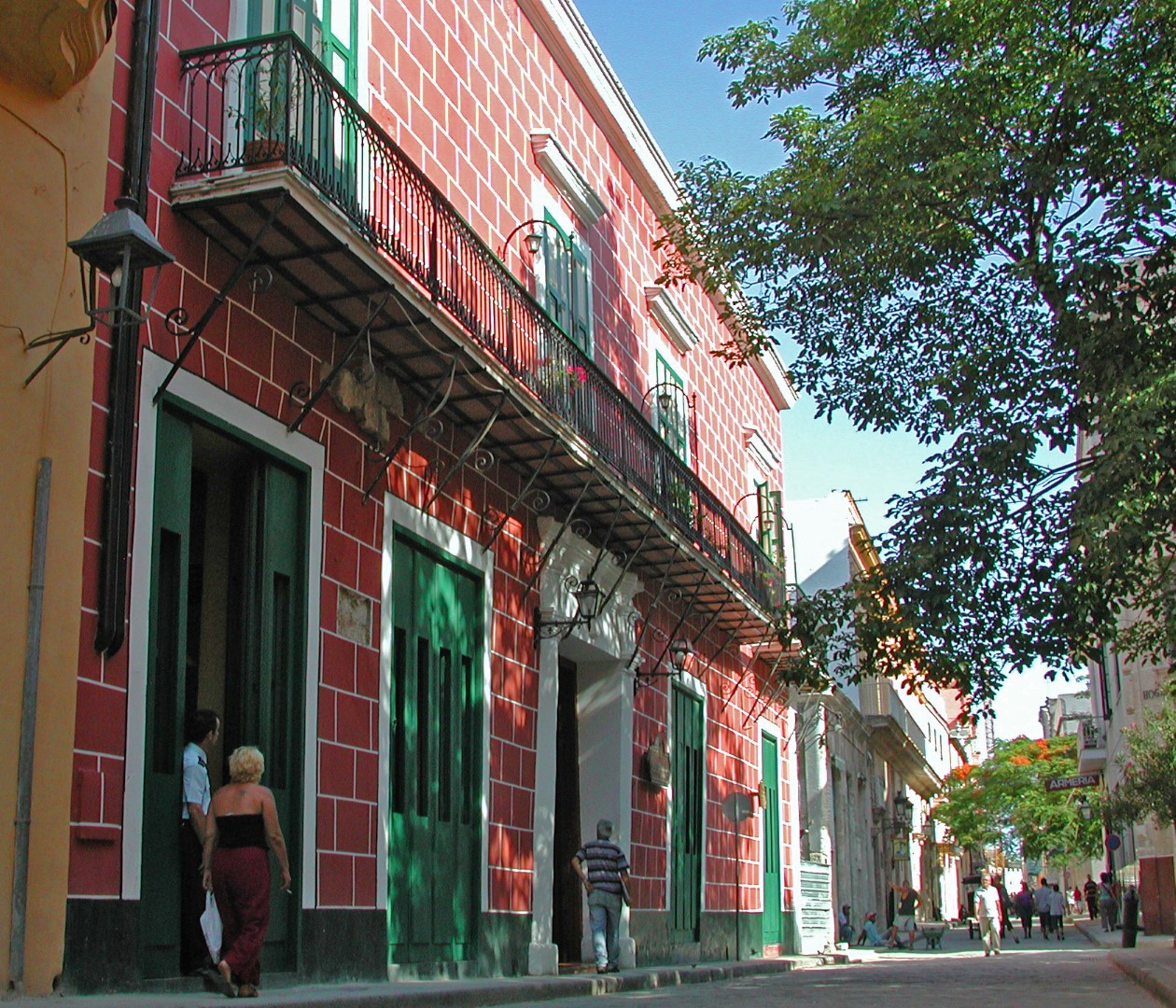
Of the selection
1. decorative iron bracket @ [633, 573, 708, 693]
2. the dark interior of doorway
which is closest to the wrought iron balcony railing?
decorative iron bracket @ [633, 573, 708, 693]

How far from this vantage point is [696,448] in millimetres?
21141

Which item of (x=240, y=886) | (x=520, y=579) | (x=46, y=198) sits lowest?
(x=240, y=886)

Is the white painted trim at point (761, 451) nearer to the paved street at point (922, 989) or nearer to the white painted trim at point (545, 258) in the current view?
the white painted trim at point (545, 258)

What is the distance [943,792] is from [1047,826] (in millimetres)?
4793

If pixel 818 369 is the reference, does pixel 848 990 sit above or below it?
below

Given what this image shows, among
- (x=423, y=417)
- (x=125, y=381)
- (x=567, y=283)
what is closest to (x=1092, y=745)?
(x=567, y=283)

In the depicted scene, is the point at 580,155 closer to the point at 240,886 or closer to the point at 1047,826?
the point at 240,886

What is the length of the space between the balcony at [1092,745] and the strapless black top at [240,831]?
135 ft

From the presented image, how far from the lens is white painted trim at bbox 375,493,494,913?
1080 centimetres

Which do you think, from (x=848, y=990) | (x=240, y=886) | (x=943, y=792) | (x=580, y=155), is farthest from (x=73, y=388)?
(x=943, y=792)

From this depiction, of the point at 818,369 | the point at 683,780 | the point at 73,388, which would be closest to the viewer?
the point at 73,388

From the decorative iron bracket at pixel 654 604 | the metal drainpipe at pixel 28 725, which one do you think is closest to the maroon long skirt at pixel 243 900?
the metal drainpipe at pixel 28 725

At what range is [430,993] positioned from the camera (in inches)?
364

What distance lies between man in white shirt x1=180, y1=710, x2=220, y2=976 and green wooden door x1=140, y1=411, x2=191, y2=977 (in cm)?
10
